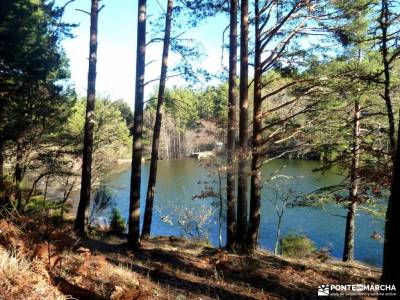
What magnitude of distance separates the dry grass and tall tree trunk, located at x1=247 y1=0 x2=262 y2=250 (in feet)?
19.7

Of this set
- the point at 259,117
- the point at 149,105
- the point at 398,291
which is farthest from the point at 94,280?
the point at 149,105

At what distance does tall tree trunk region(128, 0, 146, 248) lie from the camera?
7.77 m

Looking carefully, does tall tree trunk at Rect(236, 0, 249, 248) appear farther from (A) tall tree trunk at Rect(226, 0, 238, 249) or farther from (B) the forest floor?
(B) the forest floor

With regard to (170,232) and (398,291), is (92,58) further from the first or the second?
(170,232)

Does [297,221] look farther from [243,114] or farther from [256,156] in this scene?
[243,114]

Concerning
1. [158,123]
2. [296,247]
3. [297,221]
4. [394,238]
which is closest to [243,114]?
[158,123]

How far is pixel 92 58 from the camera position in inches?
340

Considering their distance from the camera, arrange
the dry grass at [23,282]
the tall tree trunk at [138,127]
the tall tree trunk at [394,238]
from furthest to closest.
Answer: the tall tree trunk at [138,127] → the tall tree trunk at [394,238] → the dry grass at [23,282]

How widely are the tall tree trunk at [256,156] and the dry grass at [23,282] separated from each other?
19.7 feet

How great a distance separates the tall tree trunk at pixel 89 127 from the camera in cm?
867

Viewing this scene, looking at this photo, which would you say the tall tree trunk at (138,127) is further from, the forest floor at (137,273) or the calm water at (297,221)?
the calm water at (297,221)

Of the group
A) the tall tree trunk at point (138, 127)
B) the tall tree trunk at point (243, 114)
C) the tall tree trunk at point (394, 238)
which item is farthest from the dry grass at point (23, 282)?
the tall tree trunk at point (243, 114)

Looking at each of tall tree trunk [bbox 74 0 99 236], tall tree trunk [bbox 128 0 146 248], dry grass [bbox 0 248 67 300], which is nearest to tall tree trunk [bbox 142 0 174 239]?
tall tree trunk [bbox 74 0 99 236]

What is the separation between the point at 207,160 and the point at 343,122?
3866 millimetres
